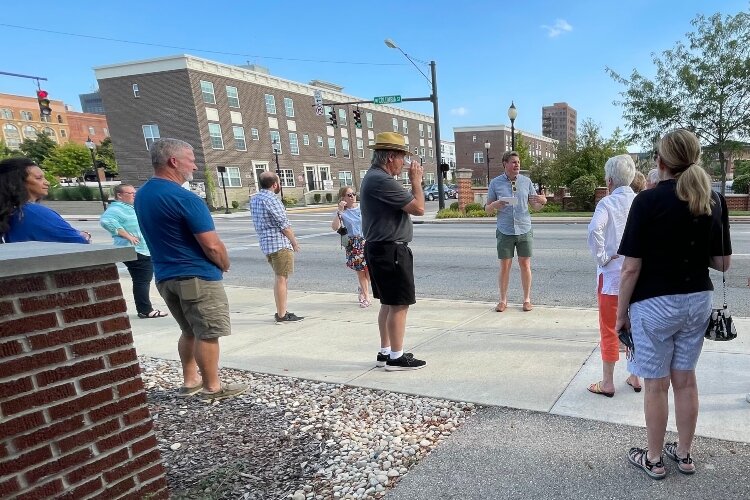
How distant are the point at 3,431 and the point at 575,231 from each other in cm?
1433

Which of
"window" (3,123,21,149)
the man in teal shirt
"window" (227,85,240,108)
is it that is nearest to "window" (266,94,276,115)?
"window" (227,85,240,108)

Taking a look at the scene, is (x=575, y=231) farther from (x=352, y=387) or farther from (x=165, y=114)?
(x=165, y=114)

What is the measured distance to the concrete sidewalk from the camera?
3010 millimetres

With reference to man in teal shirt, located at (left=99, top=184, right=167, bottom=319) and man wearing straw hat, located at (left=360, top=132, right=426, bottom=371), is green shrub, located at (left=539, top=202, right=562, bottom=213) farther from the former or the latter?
→ man wearing straw hat, located at (left=360, top=132, right=426, bottom=371)

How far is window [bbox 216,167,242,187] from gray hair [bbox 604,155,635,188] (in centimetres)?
3972

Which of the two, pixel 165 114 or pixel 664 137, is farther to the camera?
pixel 165 114

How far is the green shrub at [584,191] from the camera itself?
21.4 metres

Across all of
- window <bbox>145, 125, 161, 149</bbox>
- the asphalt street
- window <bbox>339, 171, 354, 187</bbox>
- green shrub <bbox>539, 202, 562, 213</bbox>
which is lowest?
green shrub <bbox>539, 202, 562, 213</bbox>

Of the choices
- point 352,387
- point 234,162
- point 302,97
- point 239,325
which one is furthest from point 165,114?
point 352,387

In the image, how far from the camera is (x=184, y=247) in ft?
10.5

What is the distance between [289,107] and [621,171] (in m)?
47.3

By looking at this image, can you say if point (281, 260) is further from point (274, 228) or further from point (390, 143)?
point (390, 143)

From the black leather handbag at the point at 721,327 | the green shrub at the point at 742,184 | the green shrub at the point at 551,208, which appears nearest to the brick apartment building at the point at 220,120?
the green shrub at the point at 551,208

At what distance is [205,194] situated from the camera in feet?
126
